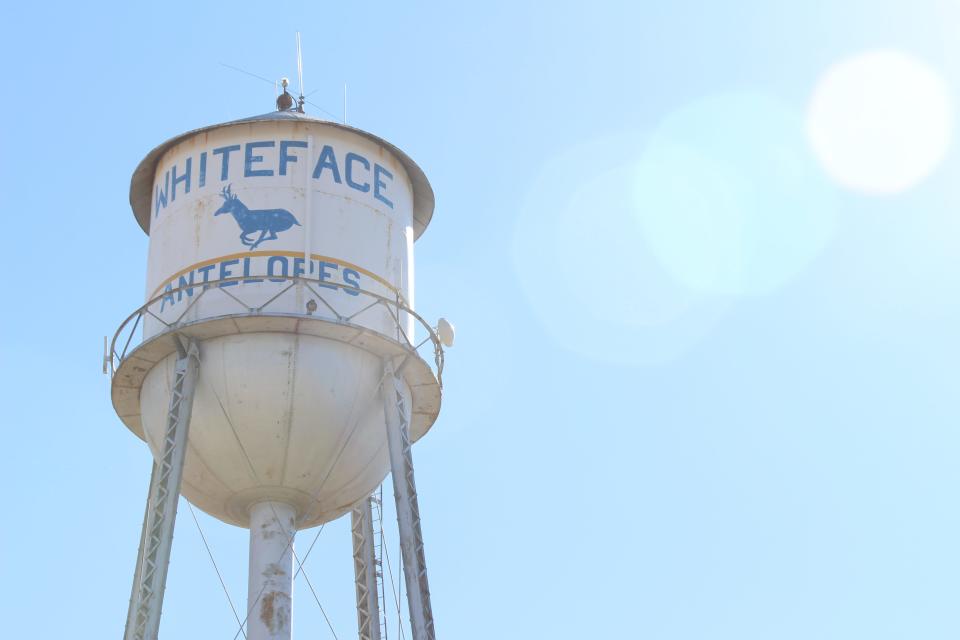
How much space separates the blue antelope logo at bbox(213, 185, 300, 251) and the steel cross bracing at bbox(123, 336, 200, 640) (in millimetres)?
1640

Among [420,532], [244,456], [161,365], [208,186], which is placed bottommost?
[420,532]

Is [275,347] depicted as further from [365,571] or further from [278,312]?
[365,571]

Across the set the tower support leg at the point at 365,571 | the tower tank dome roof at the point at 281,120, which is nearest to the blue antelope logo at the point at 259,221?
the tower tank dome roof at the point at 281,120

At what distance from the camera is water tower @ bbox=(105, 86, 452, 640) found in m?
18.3

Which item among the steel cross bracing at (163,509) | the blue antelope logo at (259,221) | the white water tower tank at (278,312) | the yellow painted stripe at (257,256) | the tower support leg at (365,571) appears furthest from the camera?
the tower support leg at (365,571)

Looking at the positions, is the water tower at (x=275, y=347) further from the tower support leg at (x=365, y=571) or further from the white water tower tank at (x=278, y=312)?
the tower support leg at (x=365, y=571)

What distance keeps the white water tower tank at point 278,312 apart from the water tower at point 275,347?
0.07ft

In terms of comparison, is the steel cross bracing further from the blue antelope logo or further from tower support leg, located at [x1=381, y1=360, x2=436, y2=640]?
tower support leg, located at [x1=381, y1=360, x2=436, y2=640]

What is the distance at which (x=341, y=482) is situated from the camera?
62.8ft

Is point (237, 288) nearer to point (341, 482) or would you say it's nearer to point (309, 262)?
point (309, 262)

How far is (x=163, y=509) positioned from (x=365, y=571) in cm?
601

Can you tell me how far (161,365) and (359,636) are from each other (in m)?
6.16

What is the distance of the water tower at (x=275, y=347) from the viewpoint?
18.3 meters

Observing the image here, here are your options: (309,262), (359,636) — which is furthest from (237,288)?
(359,636)
